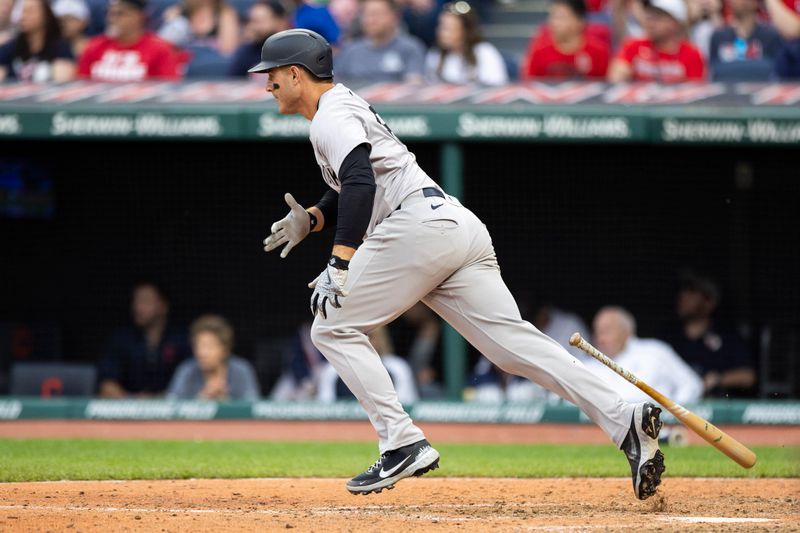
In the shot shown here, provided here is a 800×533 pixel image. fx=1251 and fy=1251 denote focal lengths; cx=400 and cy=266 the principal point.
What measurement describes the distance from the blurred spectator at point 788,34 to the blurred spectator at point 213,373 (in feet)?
13.9

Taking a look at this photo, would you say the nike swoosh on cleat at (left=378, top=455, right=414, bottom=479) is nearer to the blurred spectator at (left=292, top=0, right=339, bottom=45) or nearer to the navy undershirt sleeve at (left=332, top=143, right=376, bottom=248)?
the navy undershirt sleeve at (left=332, top=143, right=376, bottom=248)

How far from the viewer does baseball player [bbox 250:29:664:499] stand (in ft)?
14.0

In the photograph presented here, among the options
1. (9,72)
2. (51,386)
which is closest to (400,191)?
(51,386)

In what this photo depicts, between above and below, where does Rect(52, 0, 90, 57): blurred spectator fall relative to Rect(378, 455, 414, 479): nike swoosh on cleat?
above

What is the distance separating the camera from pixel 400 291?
4309 mm

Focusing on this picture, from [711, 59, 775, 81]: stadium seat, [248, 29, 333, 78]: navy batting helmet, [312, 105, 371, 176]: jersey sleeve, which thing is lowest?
[711, 59, 775, 81]: stadium seat

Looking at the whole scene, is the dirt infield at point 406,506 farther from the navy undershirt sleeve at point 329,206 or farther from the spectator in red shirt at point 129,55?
the spectator in red shirt at point 129,55

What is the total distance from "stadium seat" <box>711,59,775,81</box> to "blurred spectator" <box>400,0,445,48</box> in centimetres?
256

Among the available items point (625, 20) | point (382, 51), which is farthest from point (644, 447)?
point (625, 20)

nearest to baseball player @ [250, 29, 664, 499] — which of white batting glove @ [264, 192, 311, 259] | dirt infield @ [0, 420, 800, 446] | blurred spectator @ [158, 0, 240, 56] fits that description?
white batting glove @ [264, 192, 311, 259]

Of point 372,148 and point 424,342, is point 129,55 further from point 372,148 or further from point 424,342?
point 372,148

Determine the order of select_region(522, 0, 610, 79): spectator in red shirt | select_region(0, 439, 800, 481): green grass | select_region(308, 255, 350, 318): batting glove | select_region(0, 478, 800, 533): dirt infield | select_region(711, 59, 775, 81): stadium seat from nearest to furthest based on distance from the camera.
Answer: select_region(0, 478, 800, 533): dirt infield
select_region(308, 255, 350, 318): batting glove
select_region(0, 439, 800, 481): green grass
select_region(711, 59, 775, 81): stadium seat
select_region(522, 0, 610, 79): spectator in red shirt

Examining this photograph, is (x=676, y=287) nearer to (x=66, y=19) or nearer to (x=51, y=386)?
(x=51, y=386)

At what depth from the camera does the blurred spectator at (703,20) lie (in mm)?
9695
